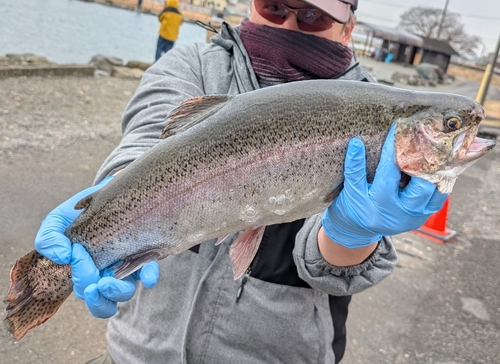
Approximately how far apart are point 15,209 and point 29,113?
3.68 meters

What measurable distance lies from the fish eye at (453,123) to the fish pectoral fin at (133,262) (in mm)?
1271

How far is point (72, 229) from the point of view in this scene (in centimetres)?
198

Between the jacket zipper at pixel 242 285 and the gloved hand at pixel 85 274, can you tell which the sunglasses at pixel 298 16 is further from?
the gloved hand at pixel 85 274

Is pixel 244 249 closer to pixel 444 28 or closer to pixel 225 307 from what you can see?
pixel 225 307

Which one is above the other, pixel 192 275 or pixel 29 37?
pixel 192 275

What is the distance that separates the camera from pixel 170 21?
14.4 m

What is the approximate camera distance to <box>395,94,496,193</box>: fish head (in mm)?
1855

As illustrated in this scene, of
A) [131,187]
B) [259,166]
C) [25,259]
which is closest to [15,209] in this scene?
[25,259]

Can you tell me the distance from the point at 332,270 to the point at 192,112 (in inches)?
38.4

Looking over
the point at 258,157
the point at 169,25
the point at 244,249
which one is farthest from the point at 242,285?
the point at 169,25

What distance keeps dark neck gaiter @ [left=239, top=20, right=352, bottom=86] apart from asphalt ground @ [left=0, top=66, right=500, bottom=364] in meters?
2.57

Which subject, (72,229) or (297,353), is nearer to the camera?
(72,229)

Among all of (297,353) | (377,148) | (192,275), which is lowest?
(297,353)

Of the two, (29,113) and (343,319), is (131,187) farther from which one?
(29,113)
